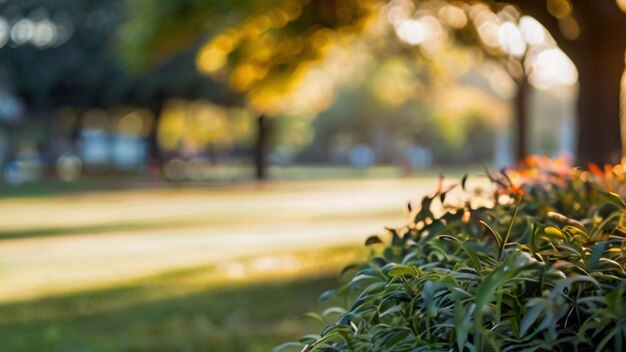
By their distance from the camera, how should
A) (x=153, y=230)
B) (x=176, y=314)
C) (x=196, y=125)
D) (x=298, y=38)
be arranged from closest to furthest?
(x=176, y=314), (x=298, y=38), (x=153, y=230), (x=196, y=125)

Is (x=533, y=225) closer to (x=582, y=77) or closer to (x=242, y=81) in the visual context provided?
(x=582, y=77)

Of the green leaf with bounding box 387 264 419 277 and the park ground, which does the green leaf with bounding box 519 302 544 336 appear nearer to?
the green leaf with bounding box 387 264 419 277

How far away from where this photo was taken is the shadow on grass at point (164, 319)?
8.21 meters

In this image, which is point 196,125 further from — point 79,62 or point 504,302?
point 504,302

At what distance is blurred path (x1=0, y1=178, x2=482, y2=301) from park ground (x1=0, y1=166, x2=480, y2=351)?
0.10ft

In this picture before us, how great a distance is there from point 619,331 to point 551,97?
10924cm

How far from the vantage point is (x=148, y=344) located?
8.14m

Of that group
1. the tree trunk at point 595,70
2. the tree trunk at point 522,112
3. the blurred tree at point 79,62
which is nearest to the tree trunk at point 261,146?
the blurred tree at point 79,62

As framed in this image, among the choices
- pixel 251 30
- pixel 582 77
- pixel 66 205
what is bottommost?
pixel 66 205

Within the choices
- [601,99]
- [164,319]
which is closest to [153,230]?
[601,99]

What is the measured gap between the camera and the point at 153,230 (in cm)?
2195

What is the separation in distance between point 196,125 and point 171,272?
58679mm

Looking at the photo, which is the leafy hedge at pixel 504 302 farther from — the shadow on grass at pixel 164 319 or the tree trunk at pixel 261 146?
the tree trunk at pixel 261 146

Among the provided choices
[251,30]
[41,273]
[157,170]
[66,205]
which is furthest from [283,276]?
[157,170]
